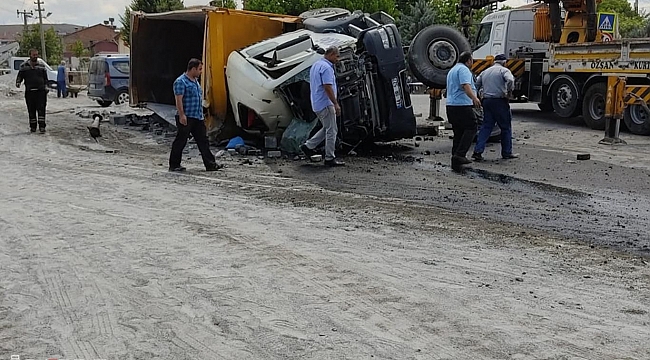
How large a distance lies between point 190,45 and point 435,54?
5.88m

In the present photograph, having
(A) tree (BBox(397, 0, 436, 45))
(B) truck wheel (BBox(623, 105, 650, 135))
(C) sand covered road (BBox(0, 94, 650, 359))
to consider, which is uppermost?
(A) tree (BBox(397, 0, 436, 45))

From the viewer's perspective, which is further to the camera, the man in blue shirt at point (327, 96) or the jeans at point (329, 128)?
the jeans at point (329, 128)

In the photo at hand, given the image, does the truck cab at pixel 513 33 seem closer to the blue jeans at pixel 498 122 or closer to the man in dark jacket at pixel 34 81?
the blue jeans at pixel 498 122

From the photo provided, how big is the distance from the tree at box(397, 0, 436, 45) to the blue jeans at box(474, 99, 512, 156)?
26384 millimetres

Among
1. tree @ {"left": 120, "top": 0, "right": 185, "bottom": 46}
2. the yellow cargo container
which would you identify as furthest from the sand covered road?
tree @ {"left": 120, "top": 0, "right": 185, "bottom": 46}

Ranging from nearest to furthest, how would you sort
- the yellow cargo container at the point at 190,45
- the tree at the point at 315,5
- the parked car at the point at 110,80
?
the yellow cargo container at the point at 190,45 < the parked car at the point at 110,80 < the tree at the point at 315,5

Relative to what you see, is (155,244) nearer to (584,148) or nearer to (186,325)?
(186,325)

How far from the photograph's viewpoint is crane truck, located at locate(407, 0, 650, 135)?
12.1 metres

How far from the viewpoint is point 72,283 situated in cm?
479

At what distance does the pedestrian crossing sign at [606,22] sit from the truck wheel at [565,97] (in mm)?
2006

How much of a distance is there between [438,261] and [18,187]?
5425 millimetres

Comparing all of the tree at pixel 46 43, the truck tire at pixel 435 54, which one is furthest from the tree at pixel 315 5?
the tree at pixel 46 43

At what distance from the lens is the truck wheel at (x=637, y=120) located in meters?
13.4

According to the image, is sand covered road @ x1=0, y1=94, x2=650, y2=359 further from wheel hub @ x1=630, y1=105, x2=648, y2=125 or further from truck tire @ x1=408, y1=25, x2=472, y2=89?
wheel hub @ x1=630, y1=105, x2=648, y2=125
